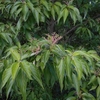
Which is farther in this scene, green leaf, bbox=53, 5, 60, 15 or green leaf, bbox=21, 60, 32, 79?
green leaf, bbox=53, 5, 60, 15

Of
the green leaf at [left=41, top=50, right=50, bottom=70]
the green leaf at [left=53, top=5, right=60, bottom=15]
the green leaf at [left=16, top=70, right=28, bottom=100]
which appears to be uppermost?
the green leaf at [left=53, top=5, right=60, bottom=15]

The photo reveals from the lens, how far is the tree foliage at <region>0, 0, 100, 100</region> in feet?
3.15

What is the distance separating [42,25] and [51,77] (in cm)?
112

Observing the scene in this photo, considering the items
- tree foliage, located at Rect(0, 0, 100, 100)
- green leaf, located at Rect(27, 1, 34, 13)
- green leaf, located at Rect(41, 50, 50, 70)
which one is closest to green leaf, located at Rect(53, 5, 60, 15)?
tree foliage, located at Rect(0, 0, 100, 100)

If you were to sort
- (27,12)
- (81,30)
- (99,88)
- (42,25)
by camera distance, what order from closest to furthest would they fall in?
(99,88)
(27,12)
(81,30)
(42,25)

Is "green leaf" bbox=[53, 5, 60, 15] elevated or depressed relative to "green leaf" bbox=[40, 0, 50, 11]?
depressed

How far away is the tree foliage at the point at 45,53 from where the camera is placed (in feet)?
3.15

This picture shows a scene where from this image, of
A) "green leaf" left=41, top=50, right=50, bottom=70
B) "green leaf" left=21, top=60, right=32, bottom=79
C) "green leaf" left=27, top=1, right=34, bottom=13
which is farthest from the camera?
"green leaf" left=27, top=1, right=34, bottom=13

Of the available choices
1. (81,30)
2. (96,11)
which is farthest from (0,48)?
(96,11)

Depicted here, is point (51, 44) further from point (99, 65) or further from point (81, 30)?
point (81, 30)

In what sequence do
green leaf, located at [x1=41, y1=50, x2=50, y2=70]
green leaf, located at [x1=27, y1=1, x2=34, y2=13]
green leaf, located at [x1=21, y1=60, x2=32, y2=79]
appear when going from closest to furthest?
green leaf, located at [x1=21, y1=60, x2=32, y2=79], green leaf, located at [x1=41, y1=50, x2=50, y2=70], green leaf, located at [x1=27, y1=1, x2=34, y2=13]

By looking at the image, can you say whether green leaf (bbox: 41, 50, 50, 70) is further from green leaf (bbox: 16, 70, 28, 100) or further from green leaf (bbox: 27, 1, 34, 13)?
green leaf (bbox: 27, 1, 34, 13)

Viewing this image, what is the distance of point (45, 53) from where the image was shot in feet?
3.33

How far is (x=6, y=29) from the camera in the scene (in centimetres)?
163
